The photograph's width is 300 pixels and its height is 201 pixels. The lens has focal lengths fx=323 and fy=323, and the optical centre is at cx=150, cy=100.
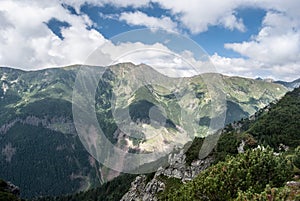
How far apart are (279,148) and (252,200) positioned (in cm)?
9609

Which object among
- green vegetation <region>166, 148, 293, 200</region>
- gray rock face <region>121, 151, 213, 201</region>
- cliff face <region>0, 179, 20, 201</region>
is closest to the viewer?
green vegetation <region>166, 148, 293, 200</region>

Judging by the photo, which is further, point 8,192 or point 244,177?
point 8,192

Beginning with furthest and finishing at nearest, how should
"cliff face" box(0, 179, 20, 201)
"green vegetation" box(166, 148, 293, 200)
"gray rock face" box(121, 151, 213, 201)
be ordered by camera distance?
"cliff face" box(0, 179, 20, 201) < "gray rock face" box(121, 151, 213, 201) < "green vegetation" box(166, 148, 293, 200)

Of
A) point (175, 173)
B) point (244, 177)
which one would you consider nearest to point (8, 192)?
point (175, 173)

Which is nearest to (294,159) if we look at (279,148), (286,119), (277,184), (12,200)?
(277,184)

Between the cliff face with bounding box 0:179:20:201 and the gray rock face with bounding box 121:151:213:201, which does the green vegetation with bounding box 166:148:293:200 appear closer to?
the gray rock face with bounding box 121:151:213:201

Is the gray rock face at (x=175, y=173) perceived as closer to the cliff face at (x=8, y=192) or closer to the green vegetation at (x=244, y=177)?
the cliff face at (x=8, y=192)

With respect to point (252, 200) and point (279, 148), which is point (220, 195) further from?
point (279, 148)

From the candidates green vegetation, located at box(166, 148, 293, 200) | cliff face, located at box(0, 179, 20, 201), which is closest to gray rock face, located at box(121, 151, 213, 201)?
cliff face, located at box(0, 179, 20, 201)

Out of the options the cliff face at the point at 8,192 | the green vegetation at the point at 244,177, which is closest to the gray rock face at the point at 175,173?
the cliff face at the point at 8,192

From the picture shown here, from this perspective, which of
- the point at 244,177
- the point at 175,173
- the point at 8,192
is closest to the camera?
the point at 244,177

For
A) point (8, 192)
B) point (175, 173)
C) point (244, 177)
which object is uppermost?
point (244, 177)

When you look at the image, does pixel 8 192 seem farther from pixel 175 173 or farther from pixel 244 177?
pixel 244 177

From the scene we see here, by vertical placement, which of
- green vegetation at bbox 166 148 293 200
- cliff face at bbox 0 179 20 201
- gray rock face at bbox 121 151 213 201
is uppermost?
green vegetation at bbox 166 148 293 200
